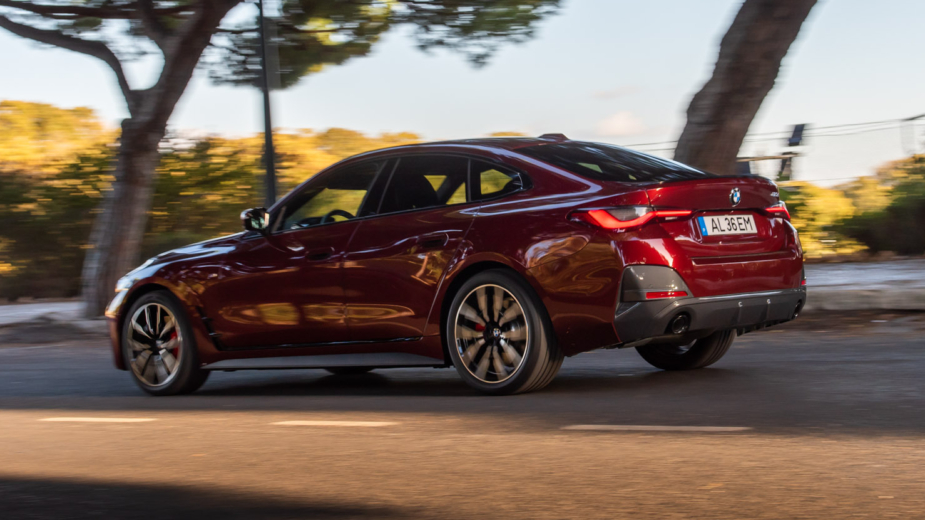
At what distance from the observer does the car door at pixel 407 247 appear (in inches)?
262

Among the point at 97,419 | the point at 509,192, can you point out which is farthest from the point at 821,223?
the point at 97,419

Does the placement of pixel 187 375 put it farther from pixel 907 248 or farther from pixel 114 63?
pixel 907 248

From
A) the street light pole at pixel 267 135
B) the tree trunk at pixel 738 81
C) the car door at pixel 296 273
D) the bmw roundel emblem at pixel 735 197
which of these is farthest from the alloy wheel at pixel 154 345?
the street light pole at pixel 267 135

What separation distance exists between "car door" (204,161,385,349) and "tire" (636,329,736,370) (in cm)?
198

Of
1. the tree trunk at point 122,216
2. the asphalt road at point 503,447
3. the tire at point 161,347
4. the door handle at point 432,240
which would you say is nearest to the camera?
the asphalt road at point 503,447

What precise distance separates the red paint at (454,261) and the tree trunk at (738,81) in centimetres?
480

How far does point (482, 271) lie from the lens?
6465 millimetres

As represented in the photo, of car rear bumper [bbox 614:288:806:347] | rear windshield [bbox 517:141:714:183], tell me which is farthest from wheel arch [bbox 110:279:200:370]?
car rear bumper [bbox 614:288:806:347]

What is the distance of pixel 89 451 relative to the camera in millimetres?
5641

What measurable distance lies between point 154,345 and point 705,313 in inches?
150

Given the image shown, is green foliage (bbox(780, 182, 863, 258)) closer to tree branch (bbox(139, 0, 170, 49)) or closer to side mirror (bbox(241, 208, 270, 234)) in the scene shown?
tree branch (bbox(139, 0, 170, 49))

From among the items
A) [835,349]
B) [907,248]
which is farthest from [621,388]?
[907,248]

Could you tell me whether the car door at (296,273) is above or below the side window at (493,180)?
below

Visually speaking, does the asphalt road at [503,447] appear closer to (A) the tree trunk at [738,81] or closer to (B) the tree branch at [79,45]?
(A) the tree trunk at [738,81]
